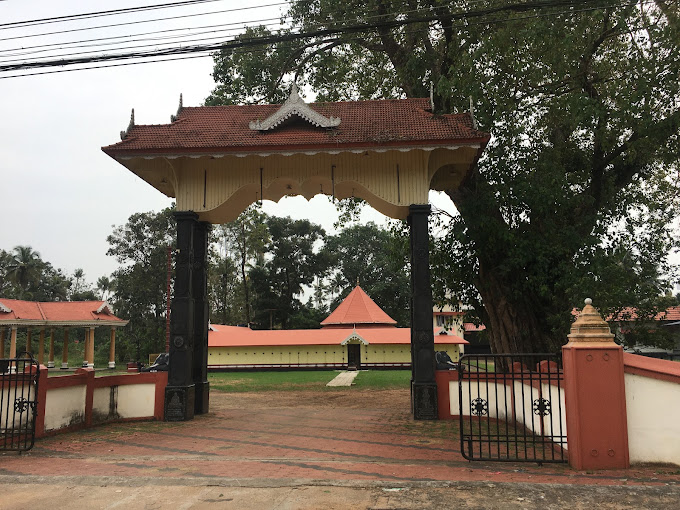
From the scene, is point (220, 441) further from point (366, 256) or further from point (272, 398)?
point (366, 256)

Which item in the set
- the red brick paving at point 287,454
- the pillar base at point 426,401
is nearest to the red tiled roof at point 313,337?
the red brick paving at point 287,454

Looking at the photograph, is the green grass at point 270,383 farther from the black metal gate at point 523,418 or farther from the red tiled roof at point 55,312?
the red tiled roof at point 55,312

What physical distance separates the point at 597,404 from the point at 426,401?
4483 millimetres

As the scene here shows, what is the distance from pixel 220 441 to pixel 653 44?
11190 millimetres

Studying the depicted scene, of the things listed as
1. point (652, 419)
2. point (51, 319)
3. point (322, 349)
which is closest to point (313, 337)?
point (322, 349)

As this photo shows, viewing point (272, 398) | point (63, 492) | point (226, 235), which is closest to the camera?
point (63, 492)

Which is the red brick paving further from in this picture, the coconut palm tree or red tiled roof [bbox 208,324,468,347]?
the coconut palm tree

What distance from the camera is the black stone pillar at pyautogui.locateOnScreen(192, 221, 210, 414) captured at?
457 inches

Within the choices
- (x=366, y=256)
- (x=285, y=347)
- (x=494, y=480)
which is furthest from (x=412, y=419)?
(x=366, y=256)

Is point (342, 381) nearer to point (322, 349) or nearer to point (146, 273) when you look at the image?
point (322, 349)

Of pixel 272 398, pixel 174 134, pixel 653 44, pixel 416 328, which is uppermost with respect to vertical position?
pixel 653 44

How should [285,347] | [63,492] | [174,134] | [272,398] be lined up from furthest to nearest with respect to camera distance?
[285,347]
[272,398]
[174,134]
[63,492]

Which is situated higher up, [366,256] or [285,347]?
[366,256]

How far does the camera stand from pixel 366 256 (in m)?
57.4
